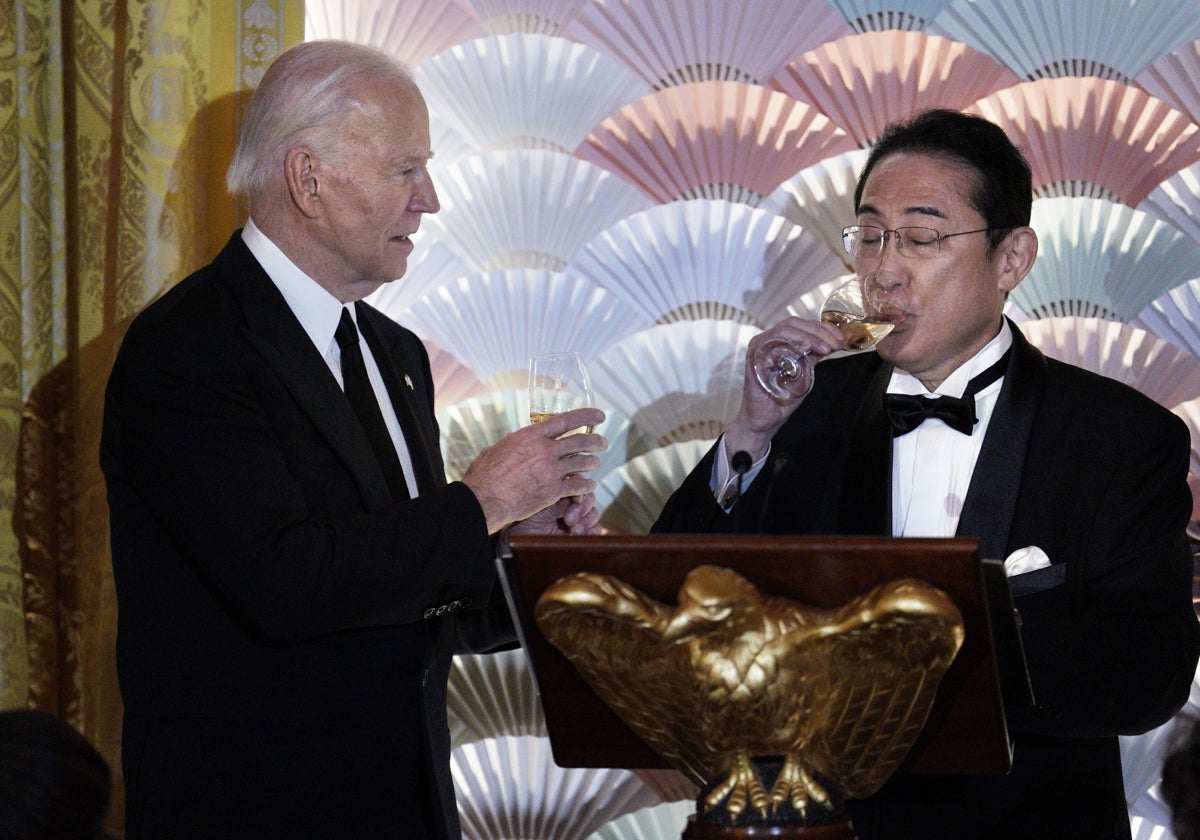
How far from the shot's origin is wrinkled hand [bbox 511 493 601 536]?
2379 millimetres

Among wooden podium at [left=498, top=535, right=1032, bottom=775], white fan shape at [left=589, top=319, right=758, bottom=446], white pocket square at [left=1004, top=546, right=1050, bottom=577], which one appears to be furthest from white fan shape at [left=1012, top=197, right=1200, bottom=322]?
wooden podium at [left=498, top=535, right=1032, bottom=775]

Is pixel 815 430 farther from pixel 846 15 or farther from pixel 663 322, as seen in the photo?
pixel 846 15

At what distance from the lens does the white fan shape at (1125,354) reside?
9.76ft

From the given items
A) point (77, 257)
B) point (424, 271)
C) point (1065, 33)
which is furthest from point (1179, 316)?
point (77, 257)

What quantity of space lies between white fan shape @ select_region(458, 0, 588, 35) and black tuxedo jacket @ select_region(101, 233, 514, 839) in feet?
3.82

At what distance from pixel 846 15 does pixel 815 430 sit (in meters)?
1.05

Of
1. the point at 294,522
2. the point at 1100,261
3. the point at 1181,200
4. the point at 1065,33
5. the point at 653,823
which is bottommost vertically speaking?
the point at 653,823

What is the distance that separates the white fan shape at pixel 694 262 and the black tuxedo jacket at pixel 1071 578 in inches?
30.9

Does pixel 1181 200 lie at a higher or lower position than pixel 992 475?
higher

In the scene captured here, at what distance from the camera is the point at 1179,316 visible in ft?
9.80

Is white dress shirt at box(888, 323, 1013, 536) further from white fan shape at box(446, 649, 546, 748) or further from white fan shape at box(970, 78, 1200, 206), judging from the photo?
white fan shape at box(446, 649, 546, 748)

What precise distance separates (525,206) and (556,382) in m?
0.99

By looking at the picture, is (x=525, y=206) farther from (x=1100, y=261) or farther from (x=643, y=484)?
(x=1100, y=261)

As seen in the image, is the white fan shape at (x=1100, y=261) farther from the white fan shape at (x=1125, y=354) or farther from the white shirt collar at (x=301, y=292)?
the white shirt collar at (x=301, y=292)
